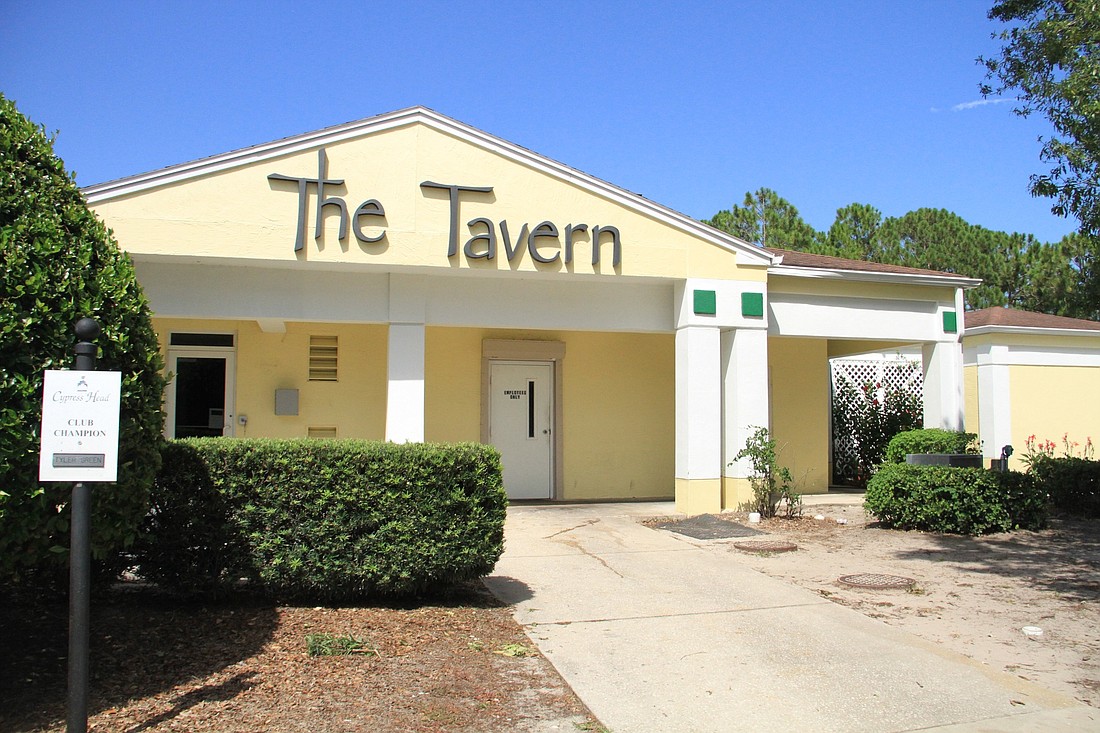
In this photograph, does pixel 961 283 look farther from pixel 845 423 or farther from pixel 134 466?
pixel 134 466

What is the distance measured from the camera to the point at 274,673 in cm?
482

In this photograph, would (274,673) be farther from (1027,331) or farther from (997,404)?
(1027,331)

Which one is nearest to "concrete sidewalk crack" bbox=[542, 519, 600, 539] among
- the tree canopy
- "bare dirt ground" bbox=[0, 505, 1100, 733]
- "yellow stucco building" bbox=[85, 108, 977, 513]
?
"yellow stucco building" bbox=[85, 108, 977, 513]

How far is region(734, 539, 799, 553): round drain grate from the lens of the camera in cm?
918

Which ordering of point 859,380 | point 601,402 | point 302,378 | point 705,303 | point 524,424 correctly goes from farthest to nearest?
point 859,380
point 601,402
point 524,424
point 302,378
point 705,303

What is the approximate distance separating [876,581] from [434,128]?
7343 millimetres

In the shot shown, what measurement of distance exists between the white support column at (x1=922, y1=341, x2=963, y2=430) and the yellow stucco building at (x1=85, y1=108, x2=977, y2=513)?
0.12 feet

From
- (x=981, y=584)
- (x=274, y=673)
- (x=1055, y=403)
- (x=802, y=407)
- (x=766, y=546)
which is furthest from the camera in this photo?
(x=1055, y=403)

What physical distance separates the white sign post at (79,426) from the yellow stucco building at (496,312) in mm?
6475

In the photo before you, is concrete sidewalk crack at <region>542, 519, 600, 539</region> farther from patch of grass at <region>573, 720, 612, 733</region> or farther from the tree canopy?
the tree canopy

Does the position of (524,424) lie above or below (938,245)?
below

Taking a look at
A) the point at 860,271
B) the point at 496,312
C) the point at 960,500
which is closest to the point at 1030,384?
the point at 860,271

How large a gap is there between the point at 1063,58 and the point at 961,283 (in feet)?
20.4

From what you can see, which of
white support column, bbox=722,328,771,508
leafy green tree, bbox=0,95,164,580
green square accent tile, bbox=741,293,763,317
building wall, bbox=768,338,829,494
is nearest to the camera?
leafy green tree, bbox=0,95,164,580
